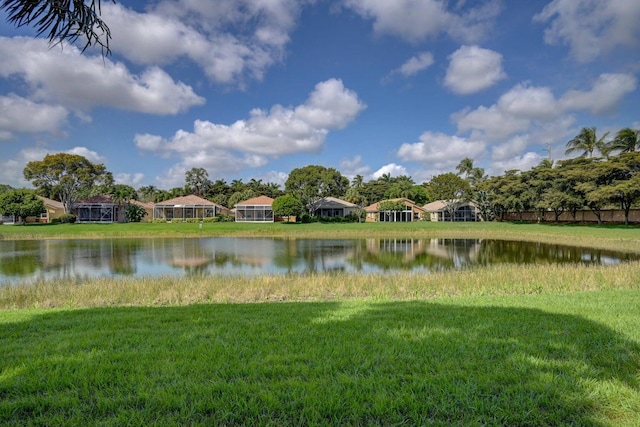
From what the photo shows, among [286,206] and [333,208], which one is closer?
[286,206]

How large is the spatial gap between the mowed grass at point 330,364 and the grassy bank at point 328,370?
0.05ft

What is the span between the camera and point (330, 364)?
12.0ft

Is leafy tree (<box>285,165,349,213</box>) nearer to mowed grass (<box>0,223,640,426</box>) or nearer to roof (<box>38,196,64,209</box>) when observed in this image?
roof (<box>38,196,64,209</box>)

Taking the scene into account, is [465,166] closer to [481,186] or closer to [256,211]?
[481,186]

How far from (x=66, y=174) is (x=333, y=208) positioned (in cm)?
3772

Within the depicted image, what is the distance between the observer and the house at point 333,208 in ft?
191

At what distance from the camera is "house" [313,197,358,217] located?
58291mm

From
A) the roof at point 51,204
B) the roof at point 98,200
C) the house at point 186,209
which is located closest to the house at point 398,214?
the house at point 186,209

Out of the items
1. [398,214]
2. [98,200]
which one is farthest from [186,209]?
[398,214]

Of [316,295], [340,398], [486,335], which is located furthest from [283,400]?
[316,295]

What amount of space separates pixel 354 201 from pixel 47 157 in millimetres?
43684

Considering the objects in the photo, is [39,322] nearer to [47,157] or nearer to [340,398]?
[340,398]

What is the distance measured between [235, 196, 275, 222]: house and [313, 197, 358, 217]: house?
25.0 feet

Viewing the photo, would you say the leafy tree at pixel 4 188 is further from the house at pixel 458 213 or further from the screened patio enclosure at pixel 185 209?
the house at pixel 458 213
